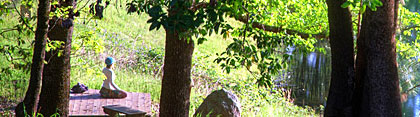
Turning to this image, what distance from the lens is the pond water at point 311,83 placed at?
16922 mm

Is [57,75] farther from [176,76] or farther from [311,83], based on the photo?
[311,83]

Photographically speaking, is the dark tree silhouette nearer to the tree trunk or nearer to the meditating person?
the tree trunk

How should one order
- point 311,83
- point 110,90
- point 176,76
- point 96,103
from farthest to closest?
point 311,83 → point 110,90 → point 96,103 → point 176,76

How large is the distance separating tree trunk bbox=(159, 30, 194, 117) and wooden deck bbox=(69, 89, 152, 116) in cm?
178

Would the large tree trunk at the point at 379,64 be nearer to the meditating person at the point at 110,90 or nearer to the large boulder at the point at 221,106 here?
the large boulder at the point at 221,106

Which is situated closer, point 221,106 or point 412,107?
point 221,106

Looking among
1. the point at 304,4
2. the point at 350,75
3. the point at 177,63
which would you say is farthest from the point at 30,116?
the point at 304,4

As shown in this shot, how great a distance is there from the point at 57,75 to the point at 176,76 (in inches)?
63.5

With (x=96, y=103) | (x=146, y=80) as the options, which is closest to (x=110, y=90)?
(x=96, y=103)

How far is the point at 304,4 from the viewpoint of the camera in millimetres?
11430

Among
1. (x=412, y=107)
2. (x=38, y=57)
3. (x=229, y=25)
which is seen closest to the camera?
(x=38, y=57)

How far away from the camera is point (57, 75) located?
21.3 ft

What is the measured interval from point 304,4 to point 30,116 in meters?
7.41

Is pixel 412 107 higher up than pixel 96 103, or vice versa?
pixel 96 103
